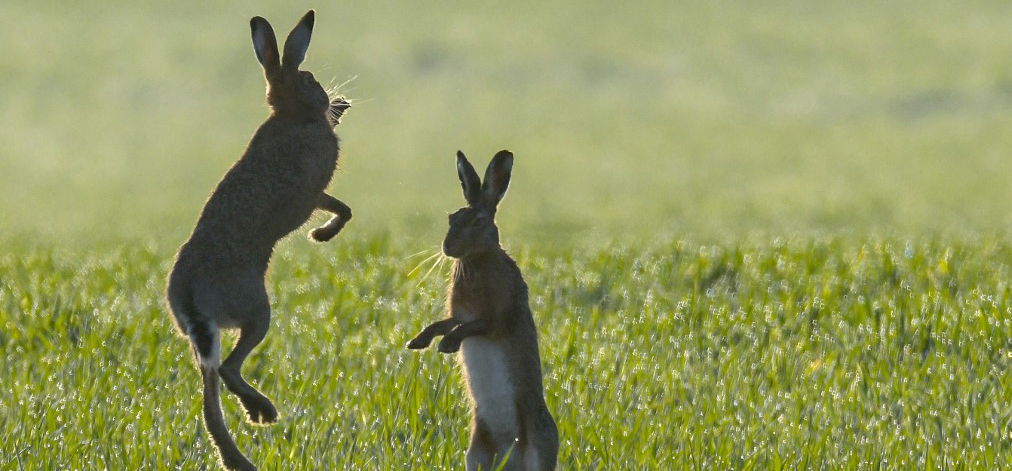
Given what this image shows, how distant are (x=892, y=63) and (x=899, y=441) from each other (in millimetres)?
30137

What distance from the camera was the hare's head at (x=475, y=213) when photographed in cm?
381

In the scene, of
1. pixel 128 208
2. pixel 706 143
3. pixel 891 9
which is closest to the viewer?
pixel 128 208

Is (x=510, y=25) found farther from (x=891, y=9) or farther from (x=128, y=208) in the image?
(x=128, y=208)

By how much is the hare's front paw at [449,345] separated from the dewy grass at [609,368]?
4.53 feet

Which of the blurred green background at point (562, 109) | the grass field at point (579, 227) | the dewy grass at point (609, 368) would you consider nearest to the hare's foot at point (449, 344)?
the grass field at point (579, 227)

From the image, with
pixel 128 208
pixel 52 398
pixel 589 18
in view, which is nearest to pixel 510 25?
pixel 589 18

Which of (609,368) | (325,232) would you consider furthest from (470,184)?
(609,368)

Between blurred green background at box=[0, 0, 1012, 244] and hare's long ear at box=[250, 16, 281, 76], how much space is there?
14159 millimetres

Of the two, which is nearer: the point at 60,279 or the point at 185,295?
the point at 185,295

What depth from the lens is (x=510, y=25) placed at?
38.4m

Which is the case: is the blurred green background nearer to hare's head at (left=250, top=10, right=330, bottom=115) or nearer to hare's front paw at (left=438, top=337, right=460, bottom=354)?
hare's front paw at (left=438, top=337, right=460, bottom=354)

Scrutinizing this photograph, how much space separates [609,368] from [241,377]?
3.47 meters

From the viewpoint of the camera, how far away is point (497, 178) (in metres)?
3.82

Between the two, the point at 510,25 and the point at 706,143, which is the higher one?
the point at 510,25
